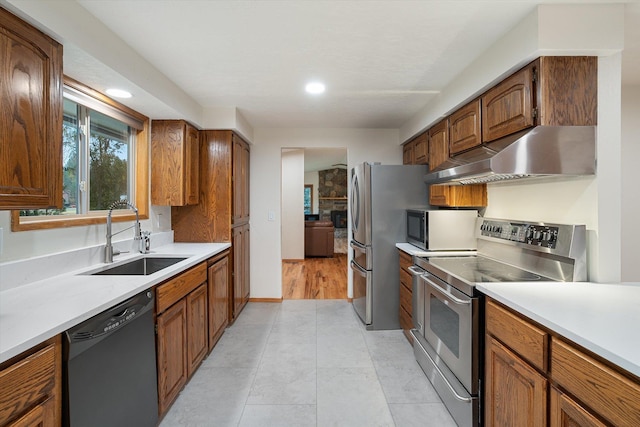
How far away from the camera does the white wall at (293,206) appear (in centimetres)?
691

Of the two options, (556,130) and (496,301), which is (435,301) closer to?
(496,301)

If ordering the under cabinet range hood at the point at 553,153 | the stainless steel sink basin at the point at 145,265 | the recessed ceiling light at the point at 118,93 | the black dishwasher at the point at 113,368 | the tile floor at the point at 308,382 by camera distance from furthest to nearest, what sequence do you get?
the stainless steel sink basin at the point at 145,265
the recessed ceiling light at the point at 118,93
the tile floor at the point at 308,382
the under cabinet range hood at the point at 553,153
the black dishwasher at the point at 113,368

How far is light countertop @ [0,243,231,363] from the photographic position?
0.94m

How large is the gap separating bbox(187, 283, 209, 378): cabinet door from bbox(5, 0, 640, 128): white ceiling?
149 cm

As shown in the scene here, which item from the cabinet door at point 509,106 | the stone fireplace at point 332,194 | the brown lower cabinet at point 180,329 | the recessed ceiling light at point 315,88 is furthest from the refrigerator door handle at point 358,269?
the stone fireplace at point 332,194

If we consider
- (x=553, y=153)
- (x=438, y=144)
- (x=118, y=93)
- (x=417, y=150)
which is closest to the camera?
(x=553, y=153)

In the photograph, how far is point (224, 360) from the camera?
2.43 m

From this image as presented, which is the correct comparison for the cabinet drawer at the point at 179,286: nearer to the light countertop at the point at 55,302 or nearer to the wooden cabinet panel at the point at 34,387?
the light countertop at the point at 55,302

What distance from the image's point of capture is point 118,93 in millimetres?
2076

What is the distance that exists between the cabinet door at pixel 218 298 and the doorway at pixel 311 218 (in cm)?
136

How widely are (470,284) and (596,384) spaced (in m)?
0.71

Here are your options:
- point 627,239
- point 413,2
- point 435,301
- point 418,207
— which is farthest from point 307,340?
point 627,239

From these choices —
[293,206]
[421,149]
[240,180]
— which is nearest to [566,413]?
[421,149]

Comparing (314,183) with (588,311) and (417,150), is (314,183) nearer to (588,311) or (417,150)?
(417,150)
